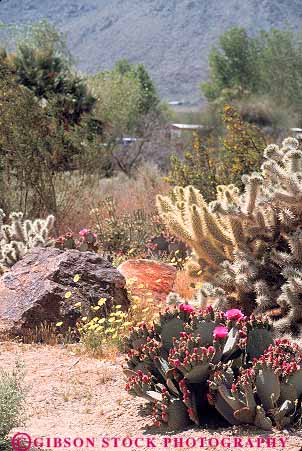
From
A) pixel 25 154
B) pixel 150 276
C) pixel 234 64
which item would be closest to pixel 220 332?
pixel 150 276

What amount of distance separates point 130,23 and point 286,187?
325 feet

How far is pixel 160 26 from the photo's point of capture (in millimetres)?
99688

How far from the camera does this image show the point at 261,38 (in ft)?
198

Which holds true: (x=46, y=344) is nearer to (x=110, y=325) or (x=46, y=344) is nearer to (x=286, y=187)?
(x=110, y=325)

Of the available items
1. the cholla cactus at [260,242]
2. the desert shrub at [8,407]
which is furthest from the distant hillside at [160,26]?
the desert shrub at [8,407]

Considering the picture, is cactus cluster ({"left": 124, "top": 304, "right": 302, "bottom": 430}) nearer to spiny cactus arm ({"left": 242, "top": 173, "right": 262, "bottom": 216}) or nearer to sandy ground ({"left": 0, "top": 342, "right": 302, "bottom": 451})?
sandy ground ({"left": 0, "top": 342, "right": 302, "bottom": 451})

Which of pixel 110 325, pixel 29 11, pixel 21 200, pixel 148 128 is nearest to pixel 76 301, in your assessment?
pixel 110 325

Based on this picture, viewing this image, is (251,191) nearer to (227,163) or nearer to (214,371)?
(214,371)

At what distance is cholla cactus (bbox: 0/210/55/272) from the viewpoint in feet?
26.5

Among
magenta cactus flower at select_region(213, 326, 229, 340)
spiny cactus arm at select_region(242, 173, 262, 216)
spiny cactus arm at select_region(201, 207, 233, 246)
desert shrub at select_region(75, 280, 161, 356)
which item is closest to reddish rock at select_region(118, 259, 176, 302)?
desert shrub at select_region(75, 280, 161, 356)

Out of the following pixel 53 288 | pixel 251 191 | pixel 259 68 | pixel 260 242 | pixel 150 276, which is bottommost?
pixel 259 68

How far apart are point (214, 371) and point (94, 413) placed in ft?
2.62

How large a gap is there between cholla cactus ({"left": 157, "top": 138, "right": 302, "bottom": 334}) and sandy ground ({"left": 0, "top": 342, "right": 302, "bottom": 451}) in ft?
3.73

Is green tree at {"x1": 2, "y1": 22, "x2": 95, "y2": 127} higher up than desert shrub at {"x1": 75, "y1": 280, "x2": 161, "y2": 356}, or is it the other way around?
green tree at {"x1": 2, "y1": 22, "x2": 95, "y2": 127}
